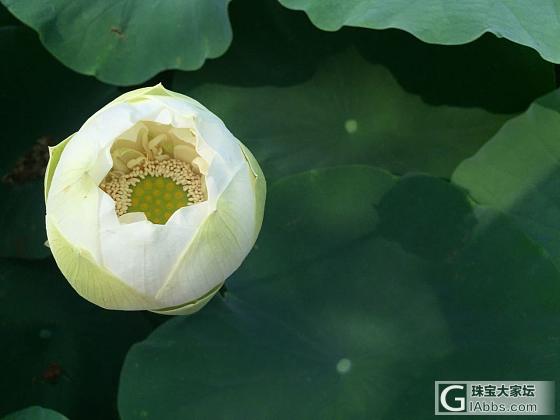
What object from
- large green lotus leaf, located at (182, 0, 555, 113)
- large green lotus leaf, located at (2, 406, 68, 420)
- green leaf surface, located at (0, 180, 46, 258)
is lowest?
green leaf surface, located at (0, 180, 46, 258)

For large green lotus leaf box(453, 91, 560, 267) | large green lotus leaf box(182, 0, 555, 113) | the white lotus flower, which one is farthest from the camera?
large green lotus leaf box(182, 0, 555, 113)

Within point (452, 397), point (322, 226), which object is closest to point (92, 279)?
point (322, 226)

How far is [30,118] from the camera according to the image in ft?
4.62

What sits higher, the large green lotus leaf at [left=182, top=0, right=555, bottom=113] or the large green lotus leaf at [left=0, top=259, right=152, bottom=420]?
the large green lotus leaf at [left=182, top=0, right=555, bottom=113]

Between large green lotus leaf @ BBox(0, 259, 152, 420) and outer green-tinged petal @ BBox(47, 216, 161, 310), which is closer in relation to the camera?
outer green-tinged petal @ BBox(47, 216, 161, 310)

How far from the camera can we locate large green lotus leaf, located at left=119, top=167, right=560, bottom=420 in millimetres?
1089

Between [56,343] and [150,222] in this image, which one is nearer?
[150,222]

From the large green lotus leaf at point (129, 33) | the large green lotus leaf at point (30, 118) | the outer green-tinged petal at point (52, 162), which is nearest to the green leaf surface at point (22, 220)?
the large green lotus leaf at point (30, 118)

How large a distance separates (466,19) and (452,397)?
0.59 m

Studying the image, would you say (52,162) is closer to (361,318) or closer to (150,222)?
(150,222)

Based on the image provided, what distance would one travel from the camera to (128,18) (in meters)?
1.21

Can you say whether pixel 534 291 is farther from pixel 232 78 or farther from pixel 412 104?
pixel 232 78

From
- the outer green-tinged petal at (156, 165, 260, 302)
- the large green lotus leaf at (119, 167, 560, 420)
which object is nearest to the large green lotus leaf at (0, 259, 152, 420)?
the large green lotus leaf at (119, 167, 560, 420)

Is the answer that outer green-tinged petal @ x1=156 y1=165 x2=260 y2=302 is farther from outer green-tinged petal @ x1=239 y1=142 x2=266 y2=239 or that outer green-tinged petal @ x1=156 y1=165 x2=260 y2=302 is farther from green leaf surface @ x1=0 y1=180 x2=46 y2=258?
green leaf surface @ x1=0 y1=180 x2=46 y2=258
